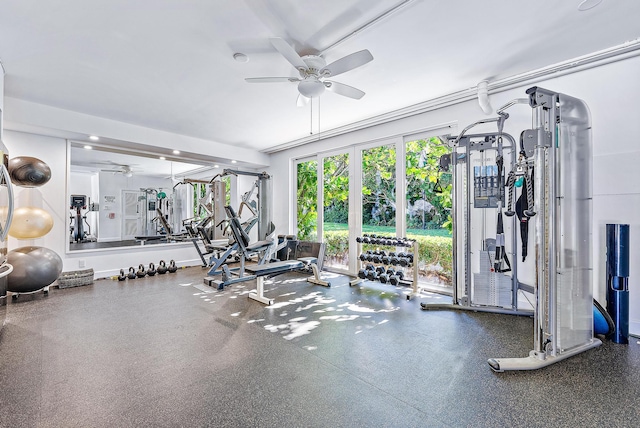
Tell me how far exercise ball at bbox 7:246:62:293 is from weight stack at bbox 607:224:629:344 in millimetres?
6250

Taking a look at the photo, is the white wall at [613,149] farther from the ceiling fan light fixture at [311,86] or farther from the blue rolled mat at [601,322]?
the ceiling fan light fixture at [311,86]

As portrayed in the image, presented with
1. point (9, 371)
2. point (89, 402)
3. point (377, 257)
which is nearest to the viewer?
point (89, 402)

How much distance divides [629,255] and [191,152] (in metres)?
6.32

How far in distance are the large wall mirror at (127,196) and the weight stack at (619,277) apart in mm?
6607

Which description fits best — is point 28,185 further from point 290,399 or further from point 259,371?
point 290,399

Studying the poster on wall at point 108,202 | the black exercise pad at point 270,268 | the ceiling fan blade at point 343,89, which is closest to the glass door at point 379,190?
the black exercise pad at point 270,268

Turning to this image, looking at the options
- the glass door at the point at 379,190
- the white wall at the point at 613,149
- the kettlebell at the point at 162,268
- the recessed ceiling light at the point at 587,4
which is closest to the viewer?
the recessed ceiling light at the point at 587,4

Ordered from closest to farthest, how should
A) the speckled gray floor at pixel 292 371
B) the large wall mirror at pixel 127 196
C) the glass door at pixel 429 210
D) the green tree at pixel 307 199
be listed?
1. the speckled gray floor at pixel 292 371
2. the glass door at pixel 429 210
3. the large wall mirror at pixel 127 196
4. the green tree at pixel 307 199

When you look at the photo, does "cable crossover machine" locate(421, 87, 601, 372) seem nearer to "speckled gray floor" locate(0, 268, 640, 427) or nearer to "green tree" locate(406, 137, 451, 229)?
"speckled gray floor" locate(0, 268, 640, 427)

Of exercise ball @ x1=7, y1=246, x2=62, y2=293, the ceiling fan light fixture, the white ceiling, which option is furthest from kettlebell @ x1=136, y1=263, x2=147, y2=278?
the ceiling fan light fixture

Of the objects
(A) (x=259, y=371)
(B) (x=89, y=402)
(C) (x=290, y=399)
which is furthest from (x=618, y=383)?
(B) (x=89, y=402)

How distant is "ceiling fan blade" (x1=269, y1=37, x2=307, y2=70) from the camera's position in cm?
224

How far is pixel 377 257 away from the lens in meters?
Result: 4.35

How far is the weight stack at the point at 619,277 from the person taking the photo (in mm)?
2623
